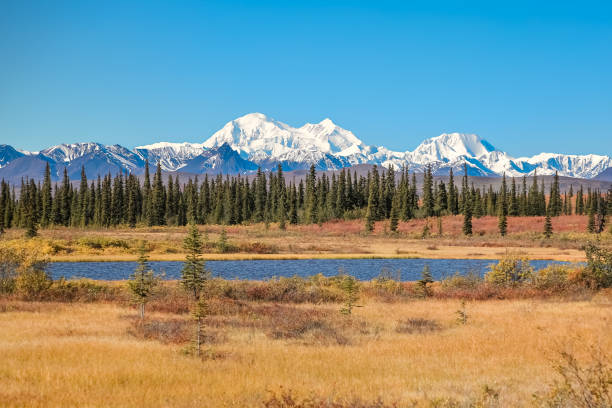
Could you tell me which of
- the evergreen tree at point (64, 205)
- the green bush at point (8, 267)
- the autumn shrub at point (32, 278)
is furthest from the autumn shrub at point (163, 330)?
the evergreen tree at point (64, 205)

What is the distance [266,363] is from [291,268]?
35842 mm

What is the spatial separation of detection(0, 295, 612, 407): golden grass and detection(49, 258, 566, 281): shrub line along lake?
70.9 feet

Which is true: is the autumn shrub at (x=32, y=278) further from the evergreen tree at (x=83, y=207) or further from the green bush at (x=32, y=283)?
the evergreen tree at (x=83, y=207)

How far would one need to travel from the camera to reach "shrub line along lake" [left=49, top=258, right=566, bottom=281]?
4212 cm

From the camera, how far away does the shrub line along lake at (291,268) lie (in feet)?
138

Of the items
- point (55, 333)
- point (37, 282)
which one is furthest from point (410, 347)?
point (37, 282)

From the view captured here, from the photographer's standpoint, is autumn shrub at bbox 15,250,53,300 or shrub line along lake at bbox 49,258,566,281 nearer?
autumn shrub at bbox 15,250,53,300

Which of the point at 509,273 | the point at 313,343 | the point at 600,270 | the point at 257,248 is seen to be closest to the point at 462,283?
the point at 509,273

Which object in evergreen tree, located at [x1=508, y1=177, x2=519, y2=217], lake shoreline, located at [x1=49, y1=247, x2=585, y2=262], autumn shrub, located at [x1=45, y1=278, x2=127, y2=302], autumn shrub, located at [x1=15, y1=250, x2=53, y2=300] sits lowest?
lake shoreline, located at [x1=49, y1=247, x2=585, y2=262]

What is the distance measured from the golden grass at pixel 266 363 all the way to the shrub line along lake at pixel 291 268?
21620 mm

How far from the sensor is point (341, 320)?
20.7 meters

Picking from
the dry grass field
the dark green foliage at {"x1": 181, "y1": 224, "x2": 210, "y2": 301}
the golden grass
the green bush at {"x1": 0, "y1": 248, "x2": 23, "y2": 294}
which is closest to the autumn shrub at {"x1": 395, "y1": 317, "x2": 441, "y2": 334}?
the golden grass

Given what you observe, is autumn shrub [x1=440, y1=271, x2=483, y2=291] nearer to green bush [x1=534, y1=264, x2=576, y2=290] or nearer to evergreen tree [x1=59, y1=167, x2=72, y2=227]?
green bush [x1=534, y1=264, x2=576, y2=290]

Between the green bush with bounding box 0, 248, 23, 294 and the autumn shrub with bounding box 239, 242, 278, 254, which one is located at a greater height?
the green bush with bounding box 0, 248, 23, 294
